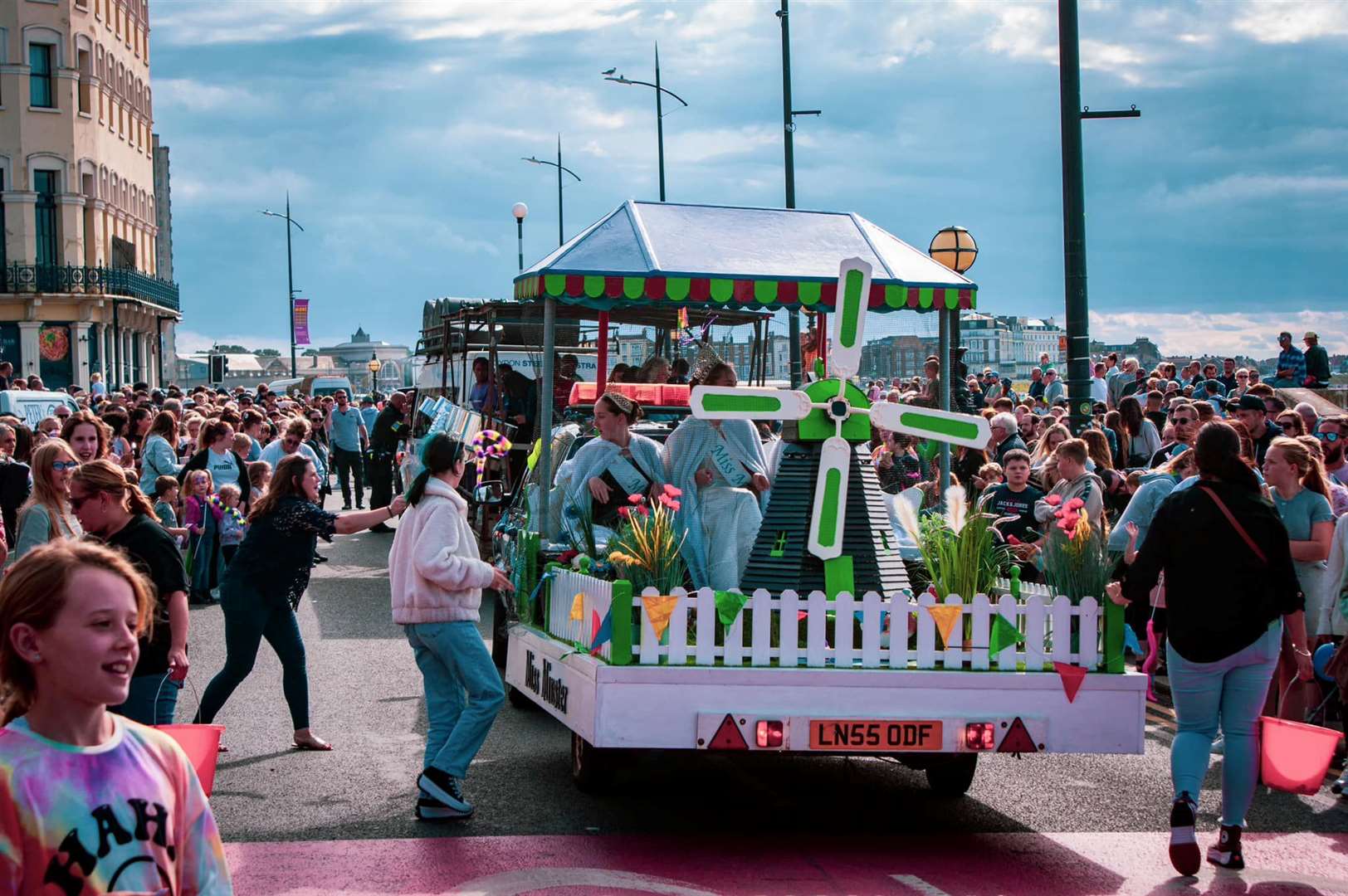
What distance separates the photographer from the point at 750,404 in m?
7.89

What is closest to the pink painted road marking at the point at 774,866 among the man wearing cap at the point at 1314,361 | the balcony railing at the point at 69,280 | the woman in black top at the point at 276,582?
the woman in black top at the point at 276,582

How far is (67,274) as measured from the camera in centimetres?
5428

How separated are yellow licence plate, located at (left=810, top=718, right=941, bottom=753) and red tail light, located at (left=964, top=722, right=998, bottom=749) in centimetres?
12

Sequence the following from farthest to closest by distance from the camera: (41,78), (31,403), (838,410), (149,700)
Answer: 1. (41,78)
2. (31,403)
3. (838,410)
4. (149,700)

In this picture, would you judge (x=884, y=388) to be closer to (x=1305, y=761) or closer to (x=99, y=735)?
(x=1305, y=761)

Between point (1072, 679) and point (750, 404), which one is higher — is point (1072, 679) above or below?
below

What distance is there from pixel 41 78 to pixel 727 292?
50787mm

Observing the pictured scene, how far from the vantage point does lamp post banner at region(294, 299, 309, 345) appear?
70188mm

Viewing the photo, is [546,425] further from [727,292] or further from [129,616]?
[129,616]

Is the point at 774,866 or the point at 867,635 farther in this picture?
the point at 867,635

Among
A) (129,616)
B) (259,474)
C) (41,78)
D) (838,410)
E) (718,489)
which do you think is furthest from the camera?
(41,78)

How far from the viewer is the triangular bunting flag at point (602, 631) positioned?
280 inches

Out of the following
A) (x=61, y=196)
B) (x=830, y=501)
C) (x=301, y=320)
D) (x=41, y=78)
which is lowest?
(x=830, y=501)

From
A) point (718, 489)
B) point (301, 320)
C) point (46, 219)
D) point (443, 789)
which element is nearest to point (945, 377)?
point (718, 489)
